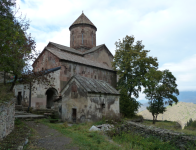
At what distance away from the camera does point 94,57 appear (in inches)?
893

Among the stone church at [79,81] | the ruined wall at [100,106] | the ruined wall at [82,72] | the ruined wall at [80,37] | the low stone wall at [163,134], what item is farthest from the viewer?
the ruined wall at [80,37]

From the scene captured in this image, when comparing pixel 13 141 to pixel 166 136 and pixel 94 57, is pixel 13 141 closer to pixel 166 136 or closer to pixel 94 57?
pixel 166 136

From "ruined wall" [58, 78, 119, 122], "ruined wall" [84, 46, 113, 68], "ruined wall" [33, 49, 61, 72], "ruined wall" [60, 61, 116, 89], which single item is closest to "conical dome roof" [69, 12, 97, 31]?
"ruined wall" [84, 46, 113, 68]

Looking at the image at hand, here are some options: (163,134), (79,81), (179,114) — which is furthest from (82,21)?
(179,114)

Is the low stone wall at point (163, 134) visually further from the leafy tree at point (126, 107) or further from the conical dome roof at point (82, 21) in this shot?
Answer: the conical dome roof at point (82, 21)

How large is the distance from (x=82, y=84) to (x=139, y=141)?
180 inches

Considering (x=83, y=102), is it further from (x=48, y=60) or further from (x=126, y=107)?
(x=126, y=107)

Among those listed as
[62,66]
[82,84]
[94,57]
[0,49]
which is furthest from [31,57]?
[94,57]

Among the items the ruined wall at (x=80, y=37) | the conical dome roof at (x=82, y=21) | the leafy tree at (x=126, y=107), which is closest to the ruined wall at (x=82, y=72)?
the leafy tree at (x=126, y=107)

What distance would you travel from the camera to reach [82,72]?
666 inches

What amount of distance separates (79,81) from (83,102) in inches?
53.7

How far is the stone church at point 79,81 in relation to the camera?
9.58m

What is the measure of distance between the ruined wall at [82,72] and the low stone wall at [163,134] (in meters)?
7.81

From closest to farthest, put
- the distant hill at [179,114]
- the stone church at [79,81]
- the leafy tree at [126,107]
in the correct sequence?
the stone church at [79,81] < the leafy tree at [126,107] < the distant hill at [179,114]
